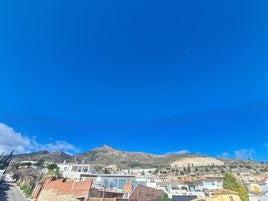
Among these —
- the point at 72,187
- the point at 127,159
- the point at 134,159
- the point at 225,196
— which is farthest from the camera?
the point at 134,159

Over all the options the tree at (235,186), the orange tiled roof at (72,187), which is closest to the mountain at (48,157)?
the orange tiled roof at (72,187)

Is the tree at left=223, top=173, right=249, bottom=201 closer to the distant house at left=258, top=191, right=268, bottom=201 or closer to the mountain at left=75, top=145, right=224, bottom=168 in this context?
the distant house at left=258, top=191, right=268, bottom=201

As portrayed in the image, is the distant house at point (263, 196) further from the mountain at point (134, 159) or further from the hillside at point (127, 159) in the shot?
the mountain at point (134, 159)

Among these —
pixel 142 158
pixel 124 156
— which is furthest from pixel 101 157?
pixel 142 158

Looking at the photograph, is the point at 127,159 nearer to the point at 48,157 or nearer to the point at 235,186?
the point at 48,157

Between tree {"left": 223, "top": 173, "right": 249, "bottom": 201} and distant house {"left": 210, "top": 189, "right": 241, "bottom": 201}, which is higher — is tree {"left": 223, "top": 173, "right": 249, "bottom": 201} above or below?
above

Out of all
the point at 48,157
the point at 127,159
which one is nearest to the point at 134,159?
the point at 127,159

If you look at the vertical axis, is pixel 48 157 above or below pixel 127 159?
below

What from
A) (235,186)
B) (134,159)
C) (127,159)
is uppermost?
(134,159)

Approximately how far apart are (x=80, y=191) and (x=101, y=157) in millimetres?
143714

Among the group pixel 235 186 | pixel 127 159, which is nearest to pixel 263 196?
pixel 235 186

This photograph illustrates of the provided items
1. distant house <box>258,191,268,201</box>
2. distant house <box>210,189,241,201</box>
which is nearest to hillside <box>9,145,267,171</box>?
distant house <box>258,191,268,201</box>

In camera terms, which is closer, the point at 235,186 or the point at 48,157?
the point at 235,186

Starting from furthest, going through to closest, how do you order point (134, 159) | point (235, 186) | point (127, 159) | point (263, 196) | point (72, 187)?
1. point (134, 159)
2. point (127, 159)
3. point (263, 196)
4. point (235, 186)
5. point (72, 187)
